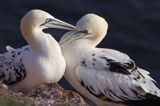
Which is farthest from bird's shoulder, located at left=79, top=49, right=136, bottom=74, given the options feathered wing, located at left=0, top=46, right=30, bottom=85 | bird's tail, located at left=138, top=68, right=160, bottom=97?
feathered wing, located at left=0, top=46, right=30, bottom=85

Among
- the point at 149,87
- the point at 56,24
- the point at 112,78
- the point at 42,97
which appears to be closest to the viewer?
the point at 42,97

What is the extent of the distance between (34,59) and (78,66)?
641 millimetres

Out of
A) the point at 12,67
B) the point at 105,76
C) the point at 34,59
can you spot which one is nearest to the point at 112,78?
the point at 105,76

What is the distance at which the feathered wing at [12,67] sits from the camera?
1205 centimetres

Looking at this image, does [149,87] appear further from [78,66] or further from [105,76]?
[78,66]

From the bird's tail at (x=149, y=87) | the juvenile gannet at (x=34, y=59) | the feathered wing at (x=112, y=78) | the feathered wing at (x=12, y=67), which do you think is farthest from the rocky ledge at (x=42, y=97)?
the bird's tail at (x=149, y=87)

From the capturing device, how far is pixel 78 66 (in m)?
11.8

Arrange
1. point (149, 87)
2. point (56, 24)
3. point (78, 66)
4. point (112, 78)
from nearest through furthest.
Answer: point (149, 87), point (112, 78), point (78, 66), point (56, 24)

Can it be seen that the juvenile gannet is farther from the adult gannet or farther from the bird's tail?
the bird's tail

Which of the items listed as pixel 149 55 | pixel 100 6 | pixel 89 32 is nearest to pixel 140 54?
pixel 149 55

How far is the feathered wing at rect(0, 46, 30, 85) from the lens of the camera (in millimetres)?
12047

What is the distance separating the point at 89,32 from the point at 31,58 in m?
1.05

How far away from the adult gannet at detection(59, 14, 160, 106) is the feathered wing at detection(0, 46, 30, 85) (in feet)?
2.14

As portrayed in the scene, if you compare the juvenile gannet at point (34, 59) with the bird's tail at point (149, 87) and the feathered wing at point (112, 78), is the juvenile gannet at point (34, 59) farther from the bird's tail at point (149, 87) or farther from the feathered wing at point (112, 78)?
the bird's tail at point (149, 87)
